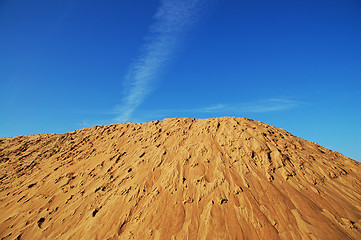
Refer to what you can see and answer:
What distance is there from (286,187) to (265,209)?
8.65 feet

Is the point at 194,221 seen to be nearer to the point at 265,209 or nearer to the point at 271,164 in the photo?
the point at 265,209

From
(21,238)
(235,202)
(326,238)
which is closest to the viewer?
(326,238)

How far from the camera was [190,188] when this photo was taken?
1334 cm

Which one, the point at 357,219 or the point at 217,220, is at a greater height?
the point at 357,219

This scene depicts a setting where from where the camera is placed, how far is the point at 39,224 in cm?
1354

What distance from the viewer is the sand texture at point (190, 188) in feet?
36.3

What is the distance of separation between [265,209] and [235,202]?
6.06 ft

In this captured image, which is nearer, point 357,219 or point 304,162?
point 357,219

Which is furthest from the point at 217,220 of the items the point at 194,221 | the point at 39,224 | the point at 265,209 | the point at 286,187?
the point at 39,224

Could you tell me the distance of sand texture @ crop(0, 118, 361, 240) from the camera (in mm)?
11070

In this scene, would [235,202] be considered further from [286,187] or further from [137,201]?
[137,201]

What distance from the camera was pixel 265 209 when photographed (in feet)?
37.7

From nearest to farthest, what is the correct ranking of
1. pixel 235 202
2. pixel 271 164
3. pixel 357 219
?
pixel 357 219 < pixel 235 202 < pixel 271 164

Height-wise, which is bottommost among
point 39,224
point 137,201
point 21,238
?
point 21,238
